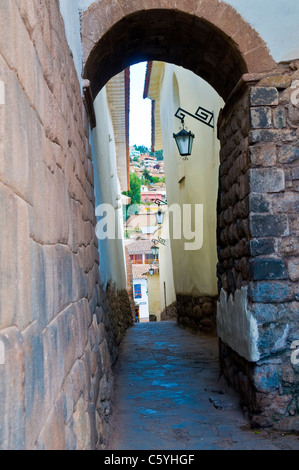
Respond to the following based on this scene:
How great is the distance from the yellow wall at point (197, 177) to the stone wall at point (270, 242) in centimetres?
309

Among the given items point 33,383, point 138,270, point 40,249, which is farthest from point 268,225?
point 138,270

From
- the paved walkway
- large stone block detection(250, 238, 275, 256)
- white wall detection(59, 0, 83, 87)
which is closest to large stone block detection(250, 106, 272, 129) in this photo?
large stone block detection(250, 238, 275, 256)

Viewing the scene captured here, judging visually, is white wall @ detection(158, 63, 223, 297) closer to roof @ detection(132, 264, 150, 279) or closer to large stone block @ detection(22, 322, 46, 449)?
large stone block @ detection(22, 322, 46, 449)

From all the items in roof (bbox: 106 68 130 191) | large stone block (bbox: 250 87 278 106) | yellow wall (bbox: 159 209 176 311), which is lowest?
yellow wall (bbox: 159 209 176 311)

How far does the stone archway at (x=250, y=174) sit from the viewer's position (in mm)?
3301

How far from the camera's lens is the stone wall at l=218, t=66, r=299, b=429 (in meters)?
3.27

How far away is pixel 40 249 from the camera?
1.49m

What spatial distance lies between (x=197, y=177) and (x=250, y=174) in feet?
15.4

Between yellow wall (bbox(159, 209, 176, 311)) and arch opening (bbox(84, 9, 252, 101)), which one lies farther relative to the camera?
yellow wall (bbox(159, 209, 176, 311))

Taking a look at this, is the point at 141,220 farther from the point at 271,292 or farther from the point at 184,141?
the point at 271,292

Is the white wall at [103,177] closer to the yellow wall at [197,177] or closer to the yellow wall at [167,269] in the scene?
the yellow wall at [197,177]

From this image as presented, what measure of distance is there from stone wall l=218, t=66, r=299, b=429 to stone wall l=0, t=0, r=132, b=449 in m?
1.28

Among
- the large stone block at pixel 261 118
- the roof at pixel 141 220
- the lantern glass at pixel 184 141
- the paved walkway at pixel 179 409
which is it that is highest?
the roof at pixel 141 220

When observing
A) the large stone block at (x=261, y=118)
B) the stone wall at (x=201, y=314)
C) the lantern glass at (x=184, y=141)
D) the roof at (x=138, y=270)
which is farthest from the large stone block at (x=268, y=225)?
the roof at (x=138, y=270)
